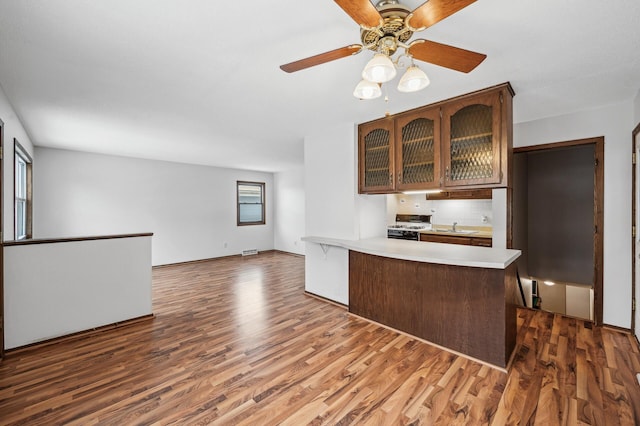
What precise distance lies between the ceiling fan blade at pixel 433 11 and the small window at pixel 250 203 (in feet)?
22.8

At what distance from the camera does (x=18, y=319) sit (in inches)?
103

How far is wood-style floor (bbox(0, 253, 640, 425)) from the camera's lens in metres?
1.81

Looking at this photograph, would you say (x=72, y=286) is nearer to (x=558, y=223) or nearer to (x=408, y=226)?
(x=408, y=226)

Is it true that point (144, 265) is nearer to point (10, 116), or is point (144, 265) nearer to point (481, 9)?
Answer: point (10, 116)

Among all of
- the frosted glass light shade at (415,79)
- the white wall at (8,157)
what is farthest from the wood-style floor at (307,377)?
the frosted glass light shade at (415,79)

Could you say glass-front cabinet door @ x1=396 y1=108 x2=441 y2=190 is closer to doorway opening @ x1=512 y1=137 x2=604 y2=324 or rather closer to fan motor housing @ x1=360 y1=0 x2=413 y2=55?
fan motor housing @ x1=360 y1=0 x2=413 y2=55

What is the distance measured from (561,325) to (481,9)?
3.39 metres

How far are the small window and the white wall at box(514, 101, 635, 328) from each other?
694 centimetres

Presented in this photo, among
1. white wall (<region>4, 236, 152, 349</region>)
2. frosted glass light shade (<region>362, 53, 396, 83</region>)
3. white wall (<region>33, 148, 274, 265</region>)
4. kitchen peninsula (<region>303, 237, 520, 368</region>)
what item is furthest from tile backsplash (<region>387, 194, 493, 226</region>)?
white wall (<region>4, 236, 152, 349</region>)

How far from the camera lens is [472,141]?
8.57ft

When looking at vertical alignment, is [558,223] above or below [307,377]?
above

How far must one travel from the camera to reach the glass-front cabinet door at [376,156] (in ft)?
10.7

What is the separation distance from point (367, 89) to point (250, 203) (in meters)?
6.77

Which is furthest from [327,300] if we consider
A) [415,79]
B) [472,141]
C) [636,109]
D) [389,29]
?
[636,109]
